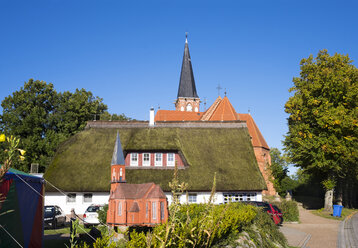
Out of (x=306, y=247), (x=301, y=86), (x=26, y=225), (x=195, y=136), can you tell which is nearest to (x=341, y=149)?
(x=301, y=86)

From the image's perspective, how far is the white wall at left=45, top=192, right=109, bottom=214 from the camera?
81.7ft

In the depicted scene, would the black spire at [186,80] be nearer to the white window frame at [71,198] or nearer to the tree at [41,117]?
the tree at [41,117]

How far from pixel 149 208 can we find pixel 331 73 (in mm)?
22926

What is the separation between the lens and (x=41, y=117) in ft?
→ 145

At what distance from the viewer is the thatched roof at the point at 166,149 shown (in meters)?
25.3

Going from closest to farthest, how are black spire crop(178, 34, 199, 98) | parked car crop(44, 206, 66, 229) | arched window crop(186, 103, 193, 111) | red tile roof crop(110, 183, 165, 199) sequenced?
red tile roof crop(110, 183, 165, 199) < parked car crop(44, 206, 66, 229) < black spire crop(178, 34, 199, 98) < arched window crop(186, 103, 193, 111)

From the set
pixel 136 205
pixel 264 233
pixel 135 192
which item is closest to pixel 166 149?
pixel 135 192

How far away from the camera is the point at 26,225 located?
1076cm

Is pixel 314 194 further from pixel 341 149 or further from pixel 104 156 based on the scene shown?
pixel 104 156

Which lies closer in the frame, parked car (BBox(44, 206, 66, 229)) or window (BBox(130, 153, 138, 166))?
parked car (BBox(44, 206, 66, 229))

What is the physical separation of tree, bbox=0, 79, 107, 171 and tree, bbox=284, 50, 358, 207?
27251 mm

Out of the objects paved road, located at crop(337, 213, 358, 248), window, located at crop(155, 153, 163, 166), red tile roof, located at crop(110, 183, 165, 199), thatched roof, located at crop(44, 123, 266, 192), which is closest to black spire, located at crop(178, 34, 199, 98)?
thatched roof, located at crop(44, 123, 266, 192)

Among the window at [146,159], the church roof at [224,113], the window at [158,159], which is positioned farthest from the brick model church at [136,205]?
the church roof at [224,113]

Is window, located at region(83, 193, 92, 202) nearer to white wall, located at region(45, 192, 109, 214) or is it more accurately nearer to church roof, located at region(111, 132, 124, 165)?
white wall, located at region(45, 192, 109, 214)
